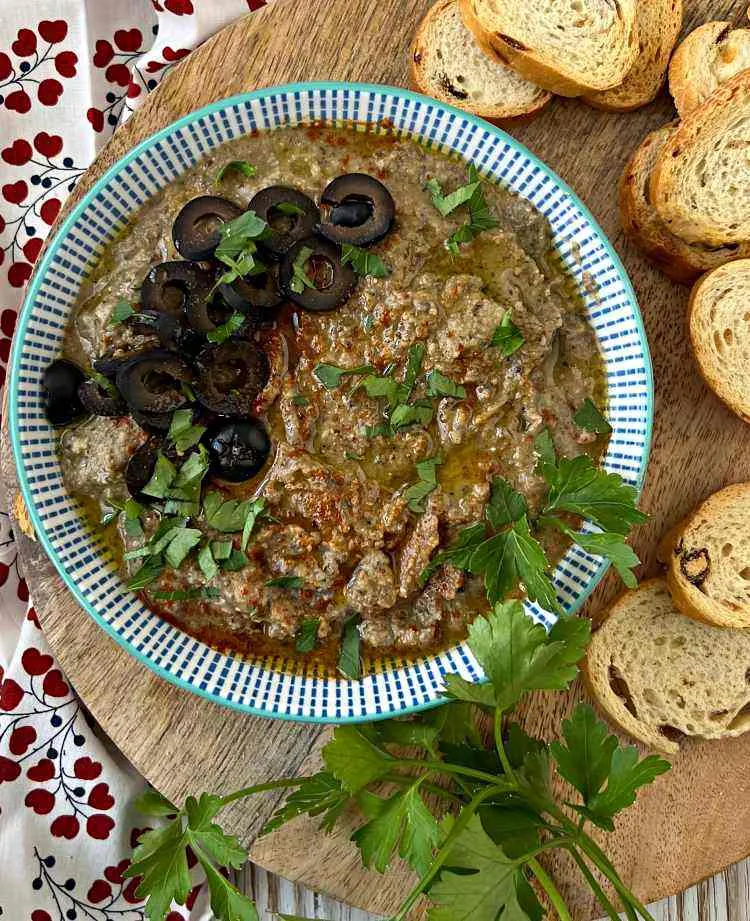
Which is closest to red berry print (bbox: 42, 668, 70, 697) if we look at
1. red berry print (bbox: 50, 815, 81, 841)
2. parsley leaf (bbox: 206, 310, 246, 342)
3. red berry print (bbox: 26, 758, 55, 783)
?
red berry print (bbox: 26, 758, 55, 783)

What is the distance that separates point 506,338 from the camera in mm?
3975

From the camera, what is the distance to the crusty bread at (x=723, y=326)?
14.0 feet

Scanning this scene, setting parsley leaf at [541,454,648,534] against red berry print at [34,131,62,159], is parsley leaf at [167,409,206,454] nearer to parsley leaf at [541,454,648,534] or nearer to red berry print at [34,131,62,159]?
parsley leaf at [541,454,648,534]

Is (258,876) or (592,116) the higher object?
(592,116)

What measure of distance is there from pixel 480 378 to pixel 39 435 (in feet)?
6.30

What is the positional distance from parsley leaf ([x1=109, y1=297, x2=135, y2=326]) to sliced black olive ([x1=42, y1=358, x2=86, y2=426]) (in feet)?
0.95

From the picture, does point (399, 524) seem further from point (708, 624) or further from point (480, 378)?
point (708, 624)


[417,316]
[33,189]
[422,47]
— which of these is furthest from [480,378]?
[33,189]

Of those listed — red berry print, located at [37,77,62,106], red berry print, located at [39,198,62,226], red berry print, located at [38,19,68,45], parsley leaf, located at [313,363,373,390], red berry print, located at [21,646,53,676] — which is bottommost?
red berry print, located at [21,646,53,676]

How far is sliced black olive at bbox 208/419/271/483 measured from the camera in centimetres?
390

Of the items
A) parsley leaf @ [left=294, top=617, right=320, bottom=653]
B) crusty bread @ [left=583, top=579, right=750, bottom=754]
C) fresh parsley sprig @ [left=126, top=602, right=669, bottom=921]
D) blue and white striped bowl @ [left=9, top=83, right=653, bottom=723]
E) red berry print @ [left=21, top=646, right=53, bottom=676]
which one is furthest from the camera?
red berry print @ [left=21, top=646, right=53, bottom=676]

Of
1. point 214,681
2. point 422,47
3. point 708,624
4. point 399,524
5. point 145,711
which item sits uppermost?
point 422,47

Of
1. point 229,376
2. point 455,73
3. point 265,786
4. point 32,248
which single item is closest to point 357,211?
point 229,376

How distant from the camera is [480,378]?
406 centimetres
